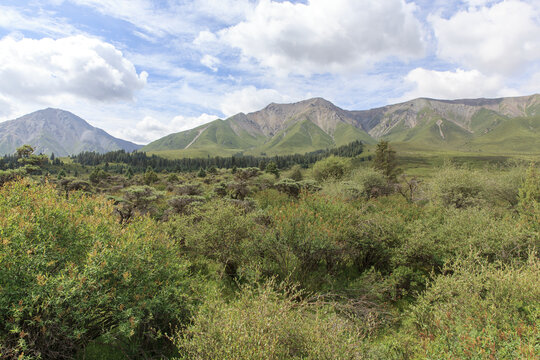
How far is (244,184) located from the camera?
33.4 metres

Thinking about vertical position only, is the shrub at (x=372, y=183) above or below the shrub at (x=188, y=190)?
below

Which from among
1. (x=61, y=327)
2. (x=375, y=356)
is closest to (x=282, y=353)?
(x=375, y=356)

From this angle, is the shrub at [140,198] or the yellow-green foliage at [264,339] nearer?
the yellow-green foliage at [264,339]

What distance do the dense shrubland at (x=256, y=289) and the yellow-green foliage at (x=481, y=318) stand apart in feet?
0.16

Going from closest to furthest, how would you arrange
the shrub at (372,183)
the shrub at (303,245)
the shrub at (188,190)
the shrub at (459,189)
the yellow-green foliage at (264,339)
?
the yellow-green foliage at (264,339)
the shrub at (303,245)
the shrub at (459,189)
the shrub at (188,190)
the shrub at (372,183)

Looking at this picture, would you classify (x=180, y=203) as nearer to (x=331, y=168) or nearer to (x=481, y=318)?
(x=481, y=318)

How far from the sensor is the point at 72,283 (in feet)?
19.6

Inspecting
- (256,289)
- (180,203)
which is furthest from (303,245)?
(180,203)

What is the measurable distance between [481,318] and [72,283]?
11440 mm

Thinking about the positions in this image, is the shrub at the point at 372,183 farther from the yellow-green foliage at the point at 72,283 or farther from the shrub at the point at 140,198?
the yellow-green foliage at the point at 72,283

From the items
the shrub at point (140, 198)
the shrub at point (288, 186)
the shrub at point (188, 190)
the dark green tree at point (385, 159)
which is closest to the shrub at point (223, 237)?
the shrub at point (140, 198)

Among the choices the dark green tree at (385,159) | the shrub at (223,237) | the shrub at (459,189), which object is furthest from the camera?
the dark green tree at (385,159)

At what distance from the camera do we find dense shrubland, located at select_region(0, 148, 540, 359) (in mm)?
5641

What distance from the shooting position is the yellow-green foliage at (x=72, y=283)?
565 centimetres
